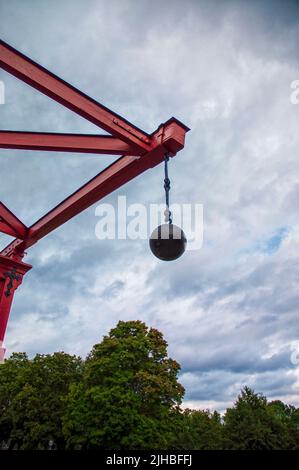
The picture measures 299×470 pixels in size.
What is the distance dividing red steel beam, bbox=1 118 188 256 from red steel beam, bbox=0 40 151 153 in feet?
0.69

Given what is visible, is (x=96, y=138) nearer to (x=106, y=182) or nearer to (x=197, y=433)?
(x=106, y=182)

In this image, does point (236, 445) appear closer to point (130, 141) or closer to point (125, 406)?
point (125, 406)

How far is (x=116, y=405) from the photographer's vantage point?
22094mm

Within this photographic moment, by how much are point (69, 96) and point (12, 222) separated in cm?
374

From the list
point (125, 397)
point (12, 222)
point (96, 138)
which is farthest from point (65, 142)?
point (125, 397)

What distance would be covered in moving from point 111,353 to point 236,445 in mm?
11240

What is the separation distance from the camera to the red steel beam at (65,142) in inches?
178

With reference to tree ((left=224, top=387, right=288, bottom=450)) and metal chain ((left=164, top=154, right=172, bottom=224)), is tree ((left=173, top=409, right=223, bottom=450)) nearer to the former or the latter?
tree ((left=224, top=387, right=288, bottom=450))

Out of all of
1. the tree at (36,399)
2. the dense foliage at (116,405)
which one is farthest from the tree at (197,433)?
the tree at (36,399)

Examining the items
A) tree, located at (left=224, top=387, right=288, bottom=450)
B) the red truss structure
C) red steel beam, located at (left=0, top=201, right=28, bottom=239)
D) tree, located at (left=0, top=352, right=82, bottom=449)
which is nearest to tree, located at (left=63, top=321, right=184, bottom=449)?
tree, located at (left=0, top=352, right=82, bottom=449)

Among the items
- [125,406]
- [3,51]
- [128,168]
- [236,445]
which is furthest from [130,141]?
[236,445]

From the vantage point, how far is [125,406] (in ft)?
72.1

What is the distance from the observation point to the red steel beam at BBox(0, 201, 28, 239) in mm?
6980

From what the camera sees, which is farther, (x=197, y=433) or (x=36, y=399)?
(x=197, y=433)
